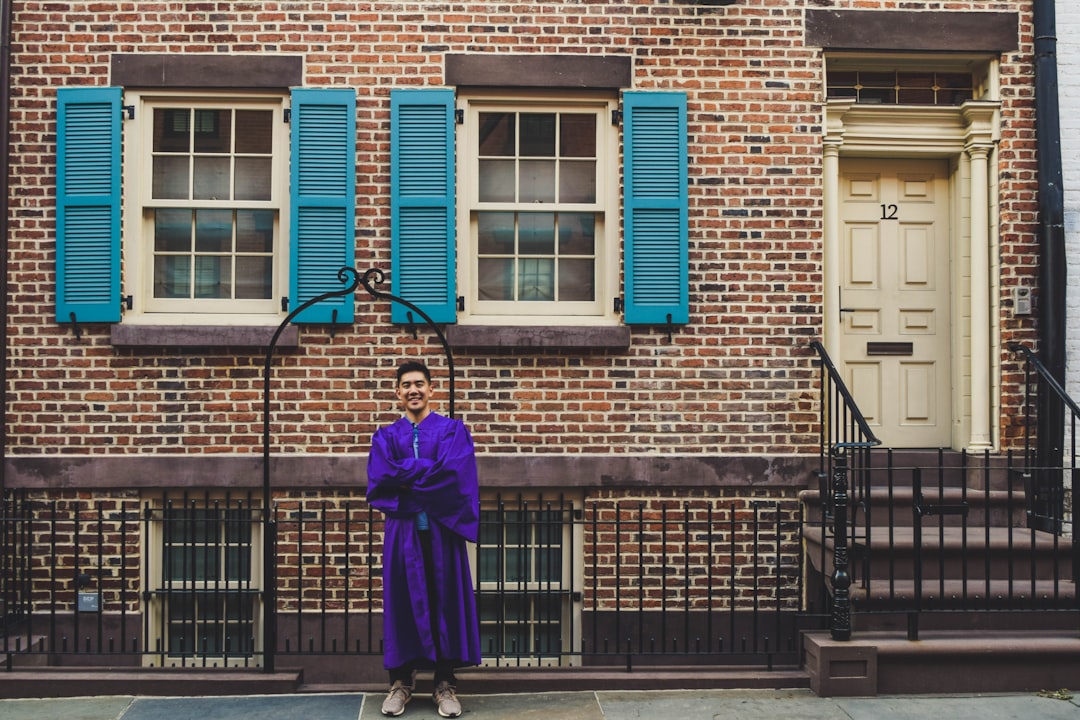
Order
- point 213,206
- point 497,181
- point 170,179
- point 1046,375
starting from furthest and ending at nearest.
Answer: point 497,181 → point 170,179 → point 213,206 → point 1046,375

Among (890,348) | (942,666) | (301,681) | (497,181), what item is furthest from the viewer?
(890,348)

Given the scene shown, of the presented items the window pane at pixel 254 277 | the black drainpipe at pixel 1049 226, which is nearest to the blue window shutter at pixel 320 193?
the window pane at pixel 254 277

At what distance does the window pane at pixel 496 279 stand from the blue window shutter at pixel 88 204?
260 cm

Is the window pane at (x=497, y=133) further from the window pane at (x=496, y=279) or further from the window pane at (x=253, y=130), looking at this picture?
the window pane at (x=253, y=130)

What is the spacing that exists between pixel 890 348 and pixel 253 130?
16.7 feet

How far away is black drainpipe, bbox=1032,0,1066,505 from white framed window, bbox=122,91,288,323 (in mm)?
5521

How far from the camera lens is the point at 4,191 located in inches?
277

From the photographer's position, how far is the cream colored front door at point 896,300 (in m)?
7.64

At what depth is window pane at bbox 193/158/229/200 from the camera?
24.2 feet

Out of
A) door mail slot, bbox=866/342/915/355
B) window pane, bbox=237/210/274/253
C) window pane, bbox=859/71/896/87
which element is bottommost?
door mail slot, bbox=866/342/915/355

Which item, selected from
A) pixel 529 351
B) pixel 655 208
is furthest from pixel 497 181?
pixel 529 351

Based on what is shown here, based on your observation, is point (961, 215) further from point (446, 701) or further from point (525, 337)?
point (446, 701)

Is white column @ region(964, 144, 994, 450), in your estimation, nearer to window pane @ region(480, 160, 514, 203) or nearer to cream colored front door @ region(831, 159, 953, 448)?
cream colored front door @ region(831, 159, 953, 448)

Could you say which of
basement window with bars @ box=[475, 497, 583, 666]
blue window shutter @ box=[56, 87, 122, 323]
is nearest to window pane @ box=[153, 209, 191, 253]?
blue window shutter @ box=[56, 87, 122, 323]
